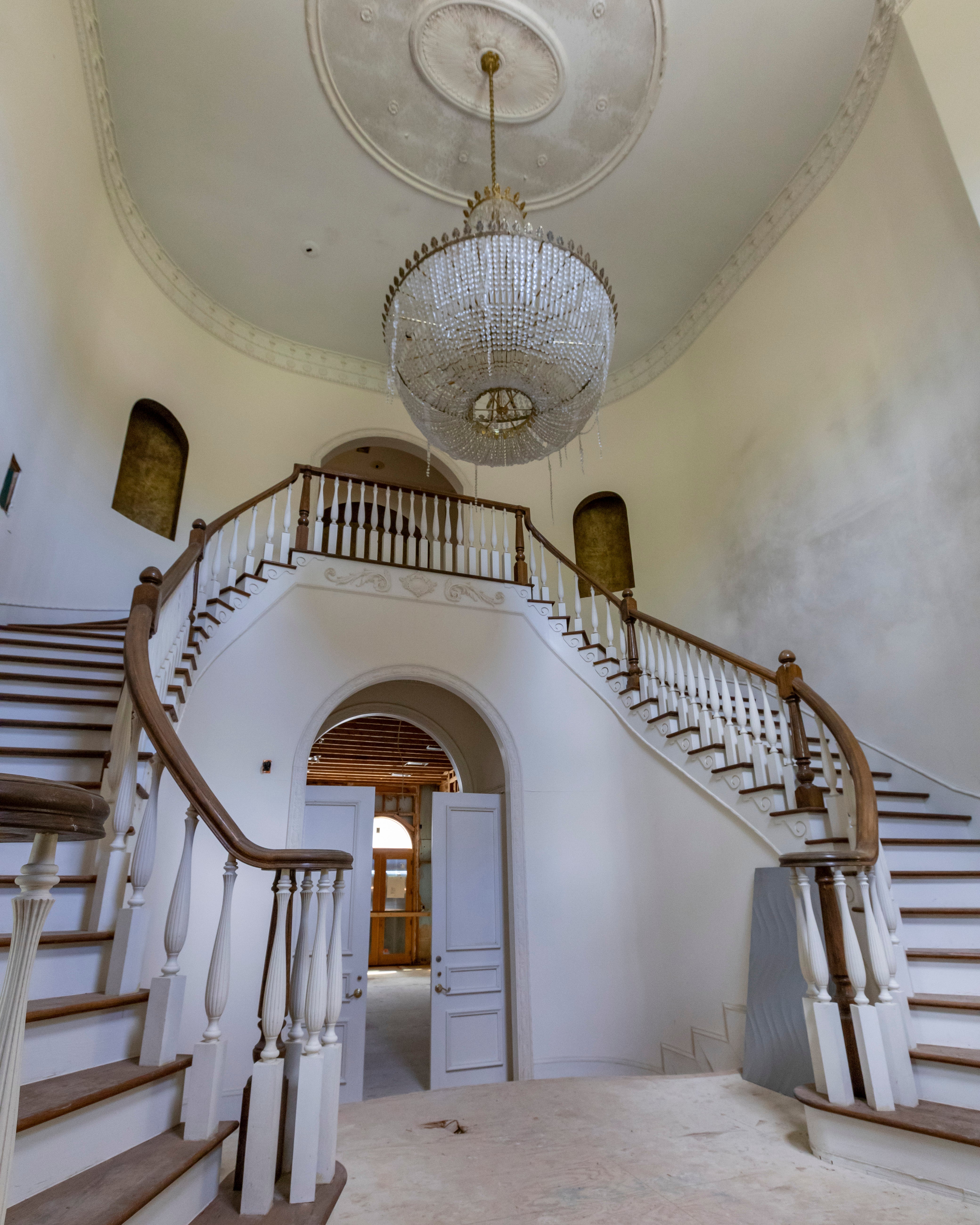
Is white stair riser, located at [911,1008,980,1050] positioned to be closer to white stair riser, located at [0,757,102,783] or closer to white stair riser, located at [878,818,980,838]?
white stair riser, located at [878,818,980,838]

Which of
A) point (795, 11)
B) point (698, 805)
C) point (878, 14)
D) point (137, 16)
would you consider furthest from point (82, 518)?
point (878, 14)

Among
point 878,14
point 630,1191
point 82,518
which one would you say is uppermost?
point 878,14

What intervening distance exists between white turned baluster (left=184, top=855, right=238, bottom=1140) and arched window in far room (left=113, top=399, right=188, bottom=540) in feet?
18.0

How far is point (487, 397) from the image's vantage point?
4230 millimetres

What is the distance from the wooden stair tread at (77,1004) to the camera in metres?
1.79

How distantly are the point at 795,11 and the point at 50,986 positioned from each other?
300 inches

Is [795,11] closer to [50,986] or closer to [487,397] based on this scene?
[487,397]

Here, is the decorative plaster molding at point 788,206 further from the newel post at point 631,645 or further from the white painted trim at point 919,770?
the white painted trim at point 919,770

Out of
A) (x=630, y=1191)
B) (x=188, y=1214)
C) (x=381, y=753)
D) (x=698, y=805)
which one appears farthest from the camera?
(x=381, y=753)

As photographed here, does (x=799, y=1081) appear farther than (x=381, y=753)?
No

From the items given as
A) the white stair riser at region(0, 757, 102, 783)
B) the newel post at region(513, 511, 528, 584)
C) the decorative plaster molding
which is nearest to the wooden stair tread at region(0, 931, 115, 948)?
the white stair riser at region(0, 757, 102, 783)

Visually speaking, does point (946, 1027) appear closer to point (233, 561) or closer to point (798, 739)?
point (798, 739)

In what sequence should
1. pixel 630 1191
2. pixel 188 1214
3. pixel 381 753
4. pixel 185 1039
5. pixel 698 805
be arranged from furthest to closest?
1. pixel 381 753
2. pixel 698 805
3. pixel 185 1039
4. pixel 630 1191
5. pixel 188 1214

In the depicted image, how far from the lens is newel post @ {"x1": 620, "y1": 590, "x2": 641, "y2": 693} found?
575 centimetres
